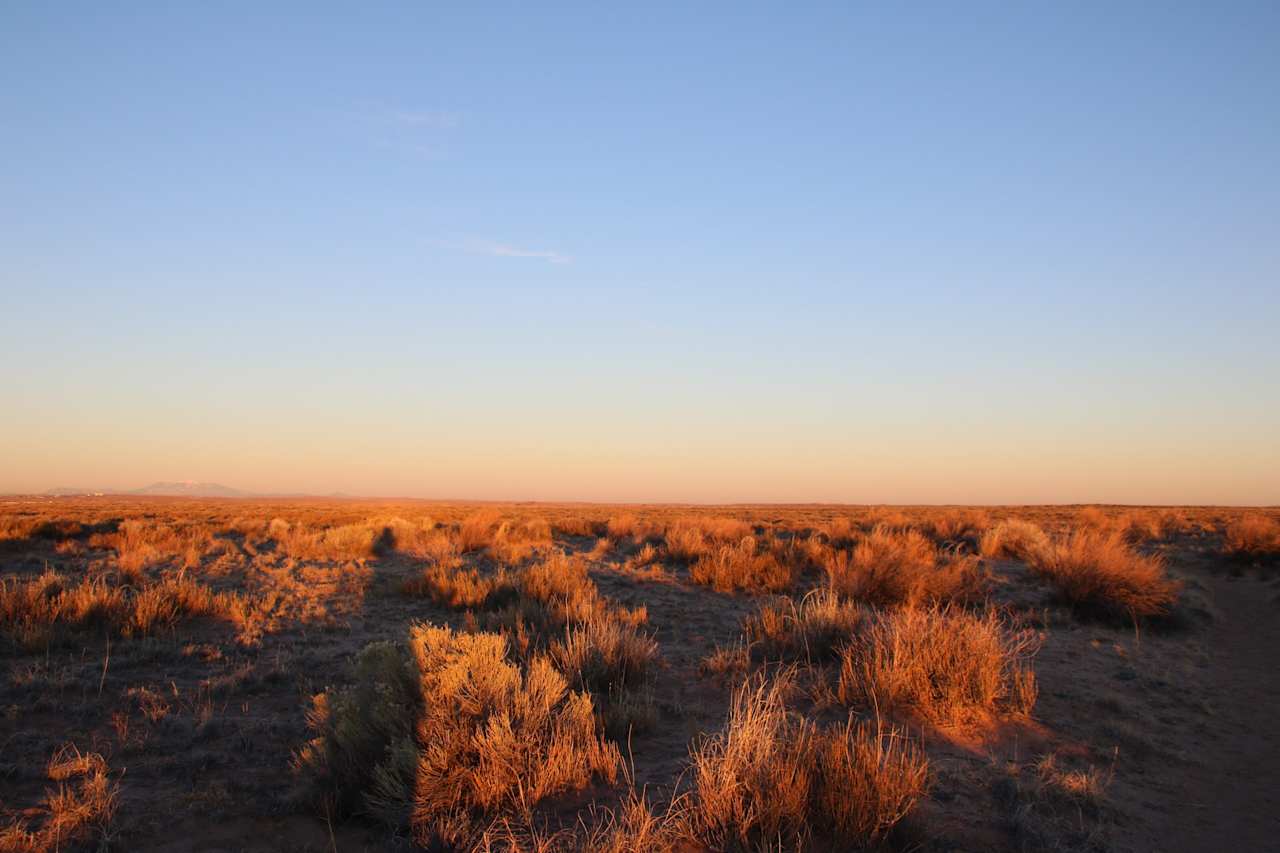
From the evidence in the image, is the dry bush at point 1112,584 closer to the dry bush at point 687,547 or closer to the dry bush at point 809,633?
the dry bush at point 809,633

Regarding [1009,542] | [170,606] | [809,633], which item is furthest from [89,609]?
[1009,542]

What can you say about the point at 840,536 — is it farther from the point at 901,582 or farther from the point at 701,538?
the point at 901,582

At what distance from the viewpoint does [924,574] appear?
1182 centimetres

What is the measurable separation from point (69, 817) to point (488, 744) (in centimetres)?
251

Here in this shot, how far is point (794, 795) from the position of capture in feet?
13.1

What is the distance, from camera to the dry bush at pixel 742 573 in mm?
13344

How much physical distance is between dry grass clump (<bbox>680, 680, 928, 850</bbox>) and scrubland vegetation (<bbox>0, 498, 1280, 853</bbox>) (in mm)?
15

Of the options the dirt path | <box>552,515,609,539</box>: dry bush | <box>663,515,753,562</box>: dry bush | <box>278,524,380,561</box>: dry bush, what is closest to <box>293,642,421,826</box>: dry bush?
the dirt path

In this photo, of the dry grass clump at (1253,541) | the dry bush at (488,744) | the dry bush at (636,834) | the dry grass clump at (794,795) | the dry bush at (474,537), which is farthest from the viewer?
the dry bush at (474,537)

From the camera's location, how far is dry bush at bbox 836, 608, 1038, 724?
20.2 feet

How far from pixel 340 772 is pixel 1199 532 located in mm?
30982

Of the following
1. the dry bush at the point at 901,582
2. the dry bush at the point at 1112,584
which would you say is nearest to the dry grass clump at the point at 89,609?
the dry bush at the point at 901,582

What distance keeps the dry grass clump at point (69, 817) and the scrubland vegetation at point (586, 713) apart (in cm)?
2

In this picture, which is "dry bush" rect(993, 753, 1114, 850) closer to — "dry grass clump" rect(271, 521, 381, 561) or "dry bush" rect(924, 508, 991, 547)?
"dry grass clump" rect(271, 521, 381, 561)
